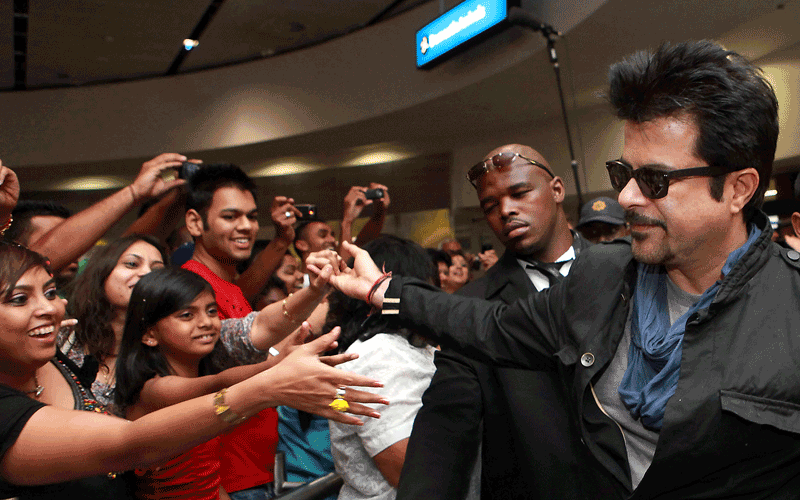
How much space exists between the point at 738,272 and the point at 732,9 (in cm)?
389

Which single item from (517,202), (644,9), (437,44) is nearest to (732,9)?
(644,9)

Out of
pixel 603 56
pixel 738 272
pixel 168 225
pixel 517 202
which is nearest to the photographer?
pixel 738 272

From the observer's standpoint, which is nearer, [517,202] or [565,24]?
[517,202]

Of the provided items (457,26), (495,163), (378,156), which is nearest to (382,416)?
(495,163)

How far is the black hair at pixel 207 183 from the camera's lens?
8.66 feet

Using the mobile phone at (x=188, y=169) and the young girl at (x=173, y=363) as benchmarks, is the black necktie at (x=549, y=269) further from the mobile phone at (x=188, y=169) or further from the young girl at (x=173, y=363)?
the mobile phone at (x=188, y=169)

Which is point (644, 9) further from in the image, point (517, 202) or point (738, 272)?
point (738, 272)

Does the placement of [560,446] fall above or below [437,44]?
below

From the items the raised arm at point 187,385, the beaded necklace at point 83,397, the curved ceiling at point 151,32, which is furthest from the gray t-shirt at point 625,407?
the curved ceiling at point 151,32

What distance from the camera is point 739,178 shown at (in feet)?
4.04

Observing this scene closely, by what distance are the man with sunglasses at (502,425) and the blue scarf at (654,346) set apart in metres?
0.22

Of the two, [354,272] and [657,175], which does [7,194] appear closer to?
[354,272]

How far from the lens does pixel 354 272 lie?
163 cm

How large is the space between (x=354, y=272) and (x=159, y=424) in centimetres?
58
